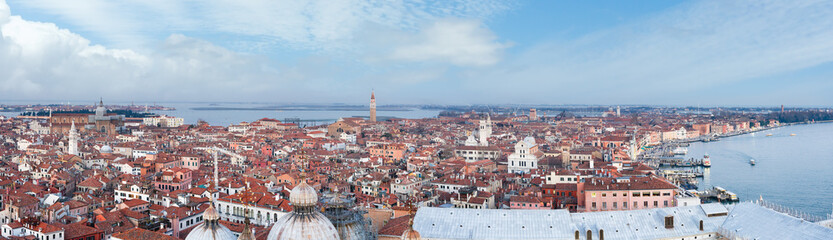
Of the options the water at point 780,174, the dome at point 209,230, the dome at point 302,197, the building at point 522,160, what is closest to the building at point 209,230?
the dome at point 209,230

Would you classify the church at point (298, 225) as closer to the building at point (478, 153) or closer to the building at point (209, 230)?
the building at point (209, 230)

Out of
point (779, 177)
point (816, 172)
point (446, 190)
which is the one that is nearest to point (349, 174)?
point (446, 190)

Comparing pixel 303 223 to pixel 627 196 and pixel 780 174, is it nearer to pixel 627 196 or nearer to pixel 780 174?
pixel 627 196

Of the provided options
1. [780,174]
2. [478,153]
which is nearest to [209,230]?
[478,153]

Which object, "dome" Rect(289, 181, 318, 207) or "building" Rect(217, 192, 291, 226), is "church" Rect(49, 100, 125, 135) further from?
"dome" Rect(289, 181, 318, 207)

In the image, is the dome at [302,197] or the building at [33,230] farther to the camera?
the building at [33,230]

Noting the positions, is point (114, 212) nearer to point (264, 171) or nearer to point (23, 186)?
point (23, 186)
